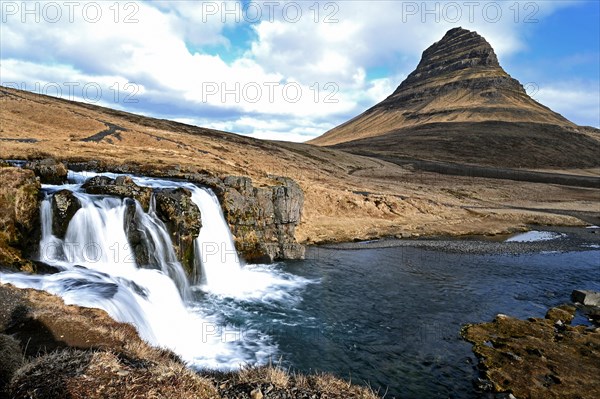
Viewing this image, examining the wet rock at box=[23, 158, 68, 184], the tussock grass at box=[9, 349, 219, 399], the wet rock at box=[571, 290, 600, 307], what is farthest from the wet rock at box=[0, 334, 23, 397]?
the wet rock at box=[571, 290, 600, 307]

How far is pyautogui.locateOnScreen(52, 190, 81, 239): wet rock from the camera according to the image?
20969 mm

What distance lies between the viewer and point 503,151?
180 meters

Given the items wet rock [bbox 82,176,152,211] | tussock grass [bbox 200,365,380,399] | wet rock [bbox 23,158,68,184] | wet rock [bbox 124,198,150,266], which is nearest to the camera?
tussock grass [bbox 200,365,380,399]

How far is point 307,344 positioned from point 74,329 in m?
10.2

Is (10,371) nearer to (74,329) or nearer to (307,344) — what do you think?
(74,329)

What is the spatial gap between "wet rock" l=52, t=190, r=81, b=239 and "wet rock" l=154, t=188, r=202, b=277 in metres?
5.22

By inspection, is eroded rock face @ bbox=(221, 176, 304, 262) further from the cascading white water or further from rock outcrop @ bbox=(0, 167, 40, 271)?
rock outcrop @ bbox=(0, 167, 40, 271)

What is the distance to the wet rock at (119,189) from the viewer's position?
24.3 m

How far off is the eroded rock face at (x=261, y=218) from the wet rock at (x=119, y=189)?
24.7ft

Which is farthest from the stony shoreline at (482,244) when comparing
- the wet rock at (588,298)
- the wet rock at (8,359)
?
the wet rock at (8,359)

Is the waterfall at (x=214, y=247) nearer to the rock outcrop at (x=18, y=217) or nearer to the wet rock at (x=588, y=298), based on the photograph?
the rock outcrop at (x=18, y=217)

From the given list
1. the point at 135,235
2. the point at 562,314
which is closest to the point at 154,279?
the point at 135,235

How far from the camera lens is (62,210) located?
21.3m

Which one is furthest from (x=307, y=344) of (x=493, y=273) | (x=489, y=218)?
(x=489, y=218)
